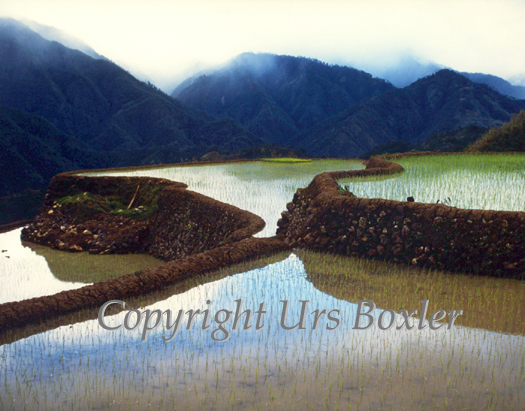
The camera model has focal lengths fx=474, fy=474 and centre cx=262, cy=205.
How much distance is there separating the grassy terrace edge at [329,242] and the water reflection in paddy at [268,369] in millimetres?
570

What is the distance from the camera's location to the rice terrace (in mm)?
3537

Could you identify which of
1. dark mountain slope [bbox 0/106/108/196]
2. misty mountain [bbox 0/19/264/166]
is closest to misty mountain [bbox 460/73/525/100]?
misty mountain [bbox 0/19/264/166]

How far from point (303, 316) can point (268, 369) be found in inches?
44.7

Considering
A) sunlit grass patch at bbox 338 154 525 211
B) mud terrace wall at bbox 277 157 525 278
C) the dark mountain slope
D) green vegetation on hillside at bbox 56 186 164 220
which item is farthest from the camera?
the dark mountain slope

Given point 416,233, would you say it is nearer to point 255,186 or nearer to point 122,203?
point 255,186

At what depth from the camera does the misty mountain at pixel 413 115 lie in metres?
80.7

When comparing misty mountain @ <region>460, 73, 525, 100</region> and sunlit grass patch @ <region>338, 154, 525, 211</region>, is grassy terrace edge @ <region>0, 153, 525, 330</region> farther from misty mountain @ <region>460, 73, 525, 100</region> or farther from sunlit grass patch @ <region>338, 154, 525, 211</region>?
misty mountain @ <region>460, 73, 525, 100</region>

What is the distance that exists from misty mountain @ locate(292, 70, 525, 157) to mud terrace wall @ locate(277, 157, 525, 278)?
74.5m

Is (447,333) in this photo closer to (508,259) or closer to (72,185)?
→ (508,259)

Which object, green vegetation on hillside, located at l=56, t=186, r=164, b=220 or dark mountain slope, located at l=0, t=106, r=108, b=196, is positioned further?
dark mountain slope, located at l=0, t=106, r=108, b=196

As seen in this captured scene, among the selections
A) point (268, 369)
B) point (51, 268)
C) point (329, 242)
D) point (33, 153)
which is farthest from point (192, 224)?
point (33, 153)

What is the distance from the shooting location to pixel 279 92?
138 metres

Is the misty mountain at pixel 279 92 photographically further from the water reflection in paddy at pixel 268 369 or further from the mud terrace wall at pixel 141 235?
the water reflection in paddy at pixel 268 369

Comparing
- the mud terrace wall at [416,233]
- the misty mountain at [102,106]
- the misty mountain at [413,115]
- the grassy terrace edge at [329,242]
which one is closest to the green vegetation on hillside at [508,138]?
the grassy terrace edge at [329,242]
